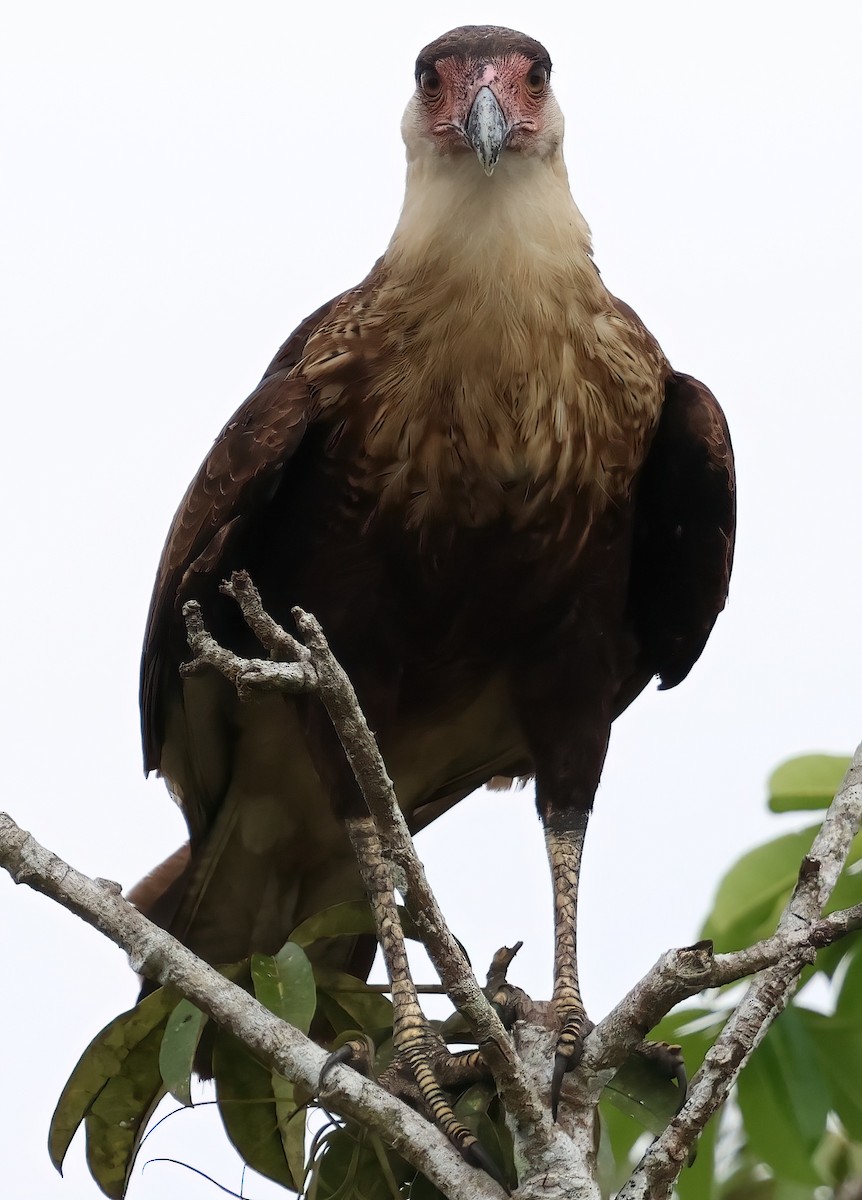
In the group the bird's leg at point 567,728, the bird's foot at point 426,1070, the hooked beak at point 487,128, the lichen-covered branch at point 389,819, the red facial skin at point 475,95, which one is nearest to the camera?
the lichen-covered branch at point 389,819

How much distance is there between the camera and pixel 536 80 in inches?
147

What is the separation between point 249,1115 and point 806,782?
151 centimetres

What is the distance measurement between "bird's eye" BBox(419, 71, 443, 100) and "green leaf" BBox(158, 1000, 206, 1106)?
216cm

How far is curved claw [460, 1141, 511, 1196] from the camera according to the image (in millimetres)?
2755

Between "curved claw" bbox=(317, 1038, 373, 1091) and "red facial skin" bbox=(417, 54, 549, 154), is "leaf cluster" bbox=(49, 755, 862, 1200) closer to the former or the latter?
"curved claw" bbox=(317, 1038, 373, 1091)

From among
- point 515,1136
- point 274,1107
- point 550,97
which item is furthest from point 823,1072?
point 550,97

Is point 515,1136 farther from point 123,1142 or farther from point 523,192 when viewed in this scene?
point 523,192

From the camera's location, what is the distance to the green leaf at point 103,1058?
123 inches

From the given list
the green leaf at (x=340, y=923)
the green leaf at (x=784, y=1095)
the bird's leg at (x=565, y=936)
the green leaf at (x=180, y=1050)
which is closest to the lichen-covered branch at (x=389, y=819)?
the bird's leg at (x=565, y=936)

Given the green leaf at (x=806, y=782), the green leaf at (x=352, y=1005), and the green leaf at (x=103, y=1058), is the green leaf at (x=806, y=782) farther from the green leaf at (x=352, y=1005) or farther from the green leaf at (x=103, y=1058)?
the green leaf at (x=103, y=1058)

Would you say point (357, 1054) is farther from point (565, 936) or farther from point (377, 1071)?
point (565, 936)

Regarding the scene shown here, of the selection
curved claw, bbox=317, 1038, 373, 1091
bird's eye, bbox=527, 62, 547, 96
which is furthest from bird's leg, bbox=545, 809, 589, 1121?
bird's eye, bbox=527, 62, 547, 96

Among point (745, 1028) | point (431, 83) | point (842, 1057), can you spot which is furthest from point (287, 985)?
point (431, 83)

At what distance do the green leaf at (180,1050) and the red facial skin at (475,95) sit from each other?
201cm
